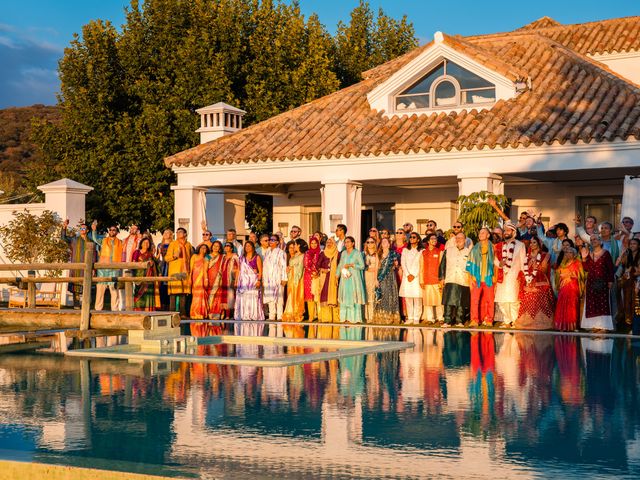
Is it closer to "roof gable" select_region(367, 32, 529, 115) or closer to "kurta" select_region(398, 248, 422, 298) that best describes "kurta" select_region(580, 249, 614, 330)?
"kurta" select_region(398, 248, 422, 298)

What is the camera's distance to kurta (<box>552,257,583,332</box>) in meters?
18.5

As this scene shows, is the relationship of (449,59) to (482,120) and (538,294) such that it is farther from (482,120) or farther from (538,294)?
(538,294)

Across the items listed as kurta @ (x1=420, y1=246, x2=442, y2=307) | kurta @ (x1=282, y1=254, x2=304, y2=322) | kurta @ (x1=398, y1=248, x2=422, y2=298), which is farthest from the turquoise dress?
kurta @ (x1=420, y1=246, x2=442, y2=307)

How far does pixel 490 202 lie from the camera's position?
21.1 meters

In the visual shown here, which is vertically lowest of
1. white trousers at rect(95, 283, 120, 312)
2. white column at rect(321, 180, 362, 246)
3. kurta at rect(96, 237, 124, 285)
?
white trousers at rect(95, 283, 120, 312)

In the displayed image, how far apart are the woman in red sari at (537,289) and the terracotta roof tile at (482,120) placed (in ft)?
12.3

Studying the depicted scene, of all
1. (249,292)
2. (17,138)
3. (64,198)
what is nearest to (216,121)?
(64,198)

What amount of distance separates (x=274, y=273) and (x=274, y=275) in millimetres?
40

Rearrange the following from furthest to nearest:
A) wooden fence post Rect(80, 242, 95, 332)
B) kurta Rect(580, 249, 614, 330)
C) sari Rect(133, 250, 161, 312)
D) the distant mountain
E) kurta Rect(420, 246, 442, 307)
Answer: the distant mountain → sari Rect(133, 250, 161, 312) → kurta Rect(420, 246, 442, 307) → kurta Rect(580, 249, 614, 330) → wooden fence post Rect(80, 242, 95, 332)

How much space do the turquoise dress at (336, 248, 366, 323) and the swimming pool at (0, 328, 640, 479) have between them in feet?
18.1

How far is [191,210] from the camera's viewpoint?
86.5 feet

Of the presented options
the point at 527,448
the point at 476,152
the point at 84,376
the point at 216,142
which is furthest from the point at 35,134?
the point at 527,448

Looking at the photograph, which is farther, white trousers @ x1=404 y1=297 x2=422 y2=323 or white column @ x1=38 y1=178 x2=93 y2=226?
white column @ x1=38 y1=178 x2=93 y2=226

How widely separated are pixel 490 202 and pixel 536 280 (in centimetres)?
268
